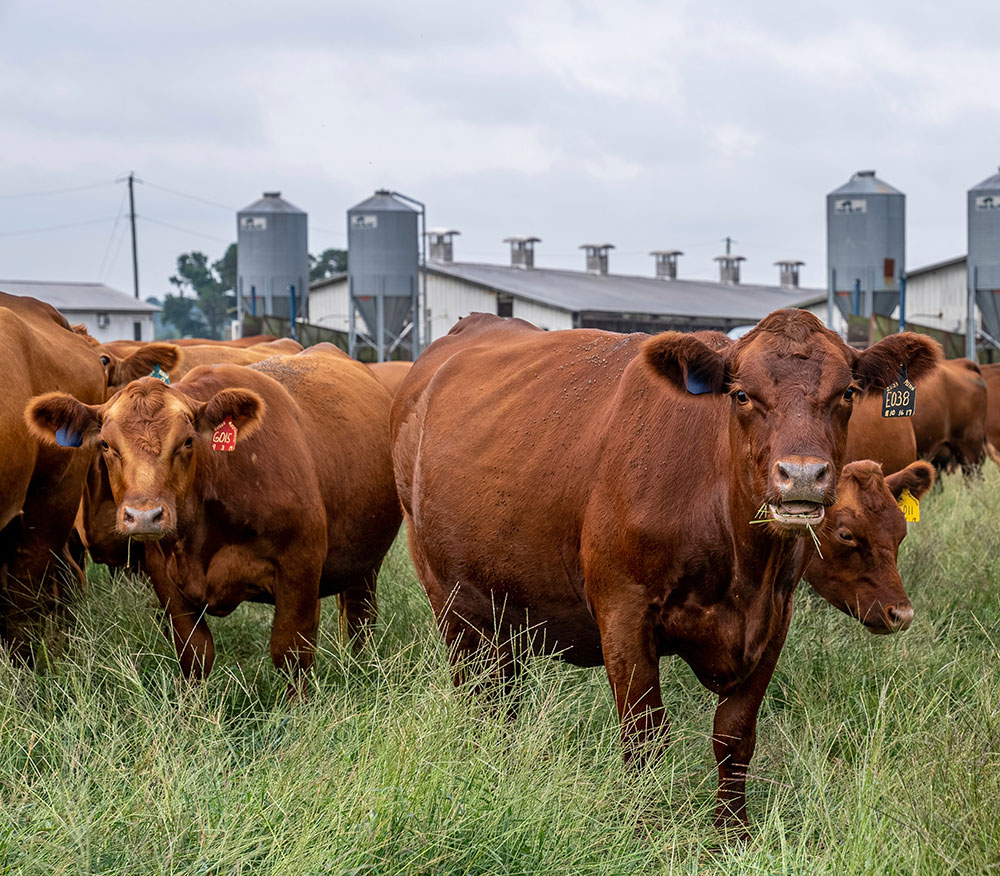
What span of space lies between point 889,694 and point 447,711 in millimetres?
2426

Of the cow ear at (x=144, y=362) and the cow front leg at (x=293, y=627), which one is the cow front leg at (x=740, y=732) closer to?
the cow front leg at (x=293, y=627)

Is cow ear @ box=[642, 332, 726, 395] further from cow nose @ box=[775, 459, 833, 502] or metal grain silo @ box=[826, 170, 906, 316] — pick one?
metal grain silo @ box=[826, 170, 906, 316]

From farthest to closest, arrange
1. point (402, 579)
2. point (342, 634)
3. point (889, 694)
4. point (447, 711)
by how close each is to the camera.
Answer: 1. point (402, 579)
2. point (342, 634)
3. point (889, 694)
4. point (447, 711)

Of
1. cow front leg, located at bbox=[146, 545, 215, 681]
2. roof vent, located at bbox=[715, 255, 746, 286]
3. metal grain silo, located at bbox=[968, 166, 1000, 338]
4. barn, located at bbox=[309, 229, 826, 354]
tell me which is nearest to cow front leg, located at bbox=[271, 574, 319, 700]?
cow front leg, located at bbox=[146, 545, 215, 681]

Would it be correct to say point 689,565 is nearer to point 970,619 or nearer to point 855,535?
point 855,535

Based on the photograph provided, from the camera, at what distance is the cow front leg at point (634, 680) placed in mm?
4652

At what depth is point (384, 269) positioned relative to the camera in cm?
3816

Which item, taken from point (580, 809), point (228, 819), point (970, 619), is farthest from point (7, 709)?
point (970, 619)

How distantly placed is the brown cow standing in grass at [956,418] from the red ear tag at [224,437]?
10.3 m

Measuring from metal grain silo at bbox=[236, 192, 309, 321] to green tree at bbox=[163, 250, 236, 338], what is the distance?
134 feet

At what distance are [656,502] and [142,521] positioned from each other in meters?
2.19

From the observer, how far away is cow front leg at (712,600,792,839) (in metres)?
4.75

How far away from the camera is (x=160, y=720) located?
4.57 metres

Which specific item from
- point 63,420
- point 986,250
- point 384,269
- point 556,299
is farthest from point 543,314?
point 63,420
